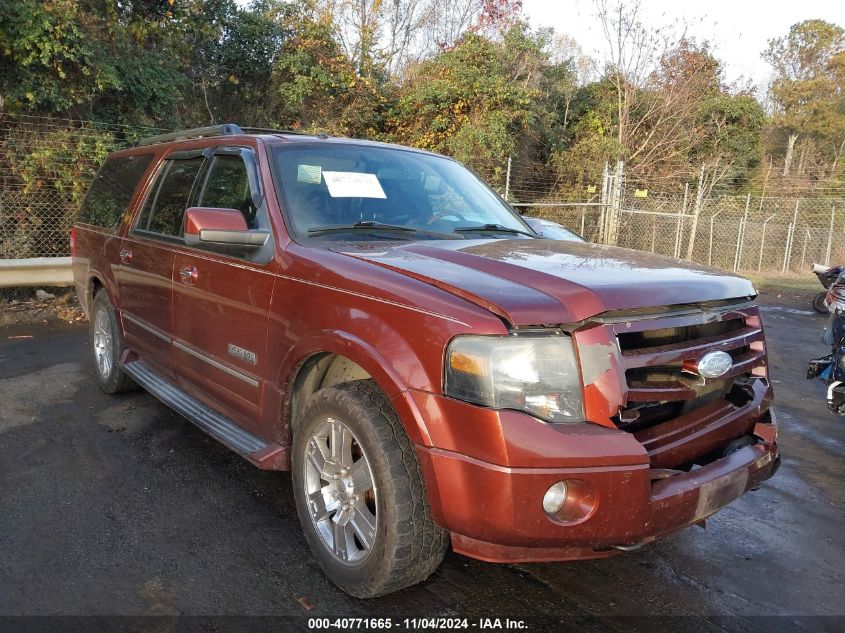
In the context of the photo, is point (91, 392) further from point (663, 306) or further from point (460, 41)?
point (460, 41)

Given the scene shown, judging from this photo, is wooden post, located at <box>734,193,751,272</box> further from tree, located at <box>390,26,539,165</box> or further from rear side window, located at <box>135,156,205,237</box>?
rear side window, located at <box>135,156,205,237</box>

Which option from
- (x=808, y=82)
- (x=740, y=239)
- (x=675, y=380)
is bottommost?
(x=740, y=239)

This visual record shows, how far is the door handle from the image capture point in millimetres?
3613

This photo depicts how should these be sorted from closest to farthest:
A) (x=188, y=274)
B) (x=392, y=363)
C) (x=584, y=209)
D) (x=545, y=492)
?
(x=545, y=492)
(x=392, y=363)
(x=188, y=274)
(x=584, y=209)

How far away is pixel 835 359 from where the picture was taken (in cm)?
487

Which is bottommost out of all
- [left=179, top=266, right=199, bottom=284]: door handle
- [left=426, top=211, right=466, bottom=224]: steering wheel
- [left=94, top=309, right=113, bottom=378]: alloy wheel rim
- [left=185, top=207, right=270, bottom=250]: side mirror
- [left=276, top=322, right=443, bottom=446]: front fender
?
[left=94, top=309, right=113, bottom=378]: alloy wheel rim

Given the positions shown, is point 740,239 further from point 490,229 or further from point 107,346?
point 107,346

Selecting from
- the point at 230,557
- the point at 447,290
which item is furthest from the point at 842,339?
the point at 230,557

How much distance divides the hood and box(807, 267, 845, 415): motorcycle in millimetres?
2631

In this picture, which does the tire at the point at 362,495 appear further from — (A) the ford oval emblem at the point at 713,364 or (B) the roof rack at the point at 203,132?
(B) the roof rack at the point at 203,132

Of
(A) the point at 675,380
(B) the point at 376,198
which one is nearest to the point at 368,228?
(B) the point at 376,198

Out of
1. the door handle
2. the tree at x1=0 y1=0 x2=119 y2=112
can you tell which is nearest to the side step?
the door handle

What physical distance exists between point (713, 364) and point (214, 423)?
8.30 feet

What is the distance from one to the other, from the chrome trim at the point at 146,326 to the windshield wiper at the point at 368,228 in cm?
150
